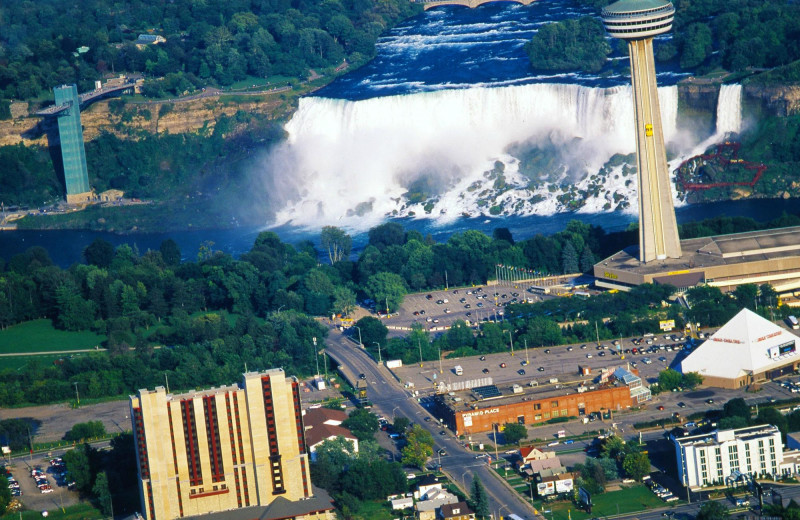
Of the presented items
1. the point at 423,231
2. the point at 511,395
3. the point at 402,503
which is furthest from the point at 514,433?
the point at 423,231

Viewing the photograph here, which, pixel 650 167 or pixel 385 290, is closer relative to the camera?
pixel 650 167

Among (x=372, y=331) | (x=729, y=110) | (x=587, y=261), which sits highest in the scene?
(x=729, y=110)

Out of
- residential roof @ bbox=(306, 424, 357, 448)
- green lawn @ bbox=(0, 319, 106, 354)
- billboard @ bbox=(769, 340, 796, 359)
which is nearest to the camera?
residential roof @ bbox=(306, 424, 357, 448)

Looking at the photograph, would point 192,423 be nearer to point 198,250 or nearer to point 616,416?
point 616,416

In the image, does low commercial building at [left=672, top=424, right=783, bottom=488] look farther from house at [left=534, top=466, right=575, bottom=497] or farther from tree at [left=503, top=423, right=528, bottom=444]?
tree at [left=503, top=423, right=528, bottom=444]

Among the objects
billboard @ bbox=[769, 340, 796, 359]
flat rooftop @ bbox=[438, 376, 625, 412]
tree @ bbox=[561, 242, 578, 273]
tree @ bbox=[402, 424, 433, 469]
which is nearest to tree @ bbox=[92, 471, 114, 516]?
tree @ bbox=[402, 424, 433, 469]

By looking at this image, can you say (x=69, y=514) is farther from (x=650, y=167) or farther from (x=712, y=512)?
(x=650, y=167)
